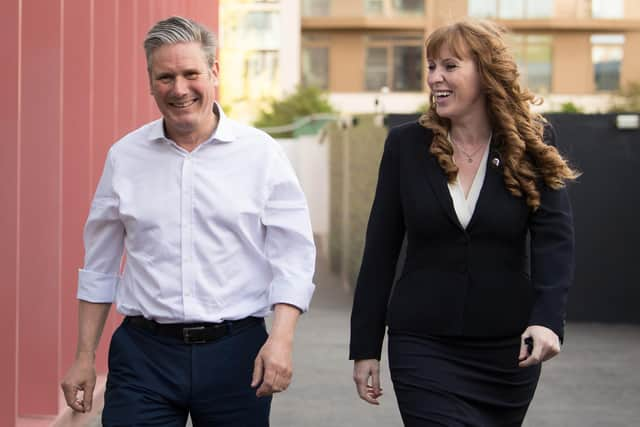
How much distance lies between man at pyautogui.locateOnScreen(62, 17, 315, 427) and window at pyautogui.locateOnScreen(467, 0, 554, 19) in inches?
1917

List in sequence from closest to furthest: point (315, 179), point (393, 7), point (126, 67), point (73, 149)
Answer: point (73, 149) → point (126, 67) → point (315, 179) → point (393, 7)

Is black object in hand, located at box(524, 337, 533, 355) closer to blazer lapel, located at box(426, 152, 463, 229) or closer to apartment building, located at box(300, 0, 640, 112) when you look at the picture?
blazer lapel, located at box(426, 152, 463, 229)

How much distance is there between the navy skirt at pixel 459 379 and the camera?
3.71m

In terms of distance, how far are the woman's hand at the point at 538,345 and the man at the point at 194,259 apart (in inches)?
25.3

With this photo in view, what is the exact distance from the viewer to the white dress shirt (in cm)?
359

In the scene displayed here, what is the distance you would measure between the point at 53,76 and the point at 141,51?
2.39 metres

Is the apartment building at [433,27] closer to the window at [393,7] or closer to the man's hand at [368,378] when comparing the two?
the window at [393,7]

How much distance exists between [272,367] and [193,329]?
27 cm

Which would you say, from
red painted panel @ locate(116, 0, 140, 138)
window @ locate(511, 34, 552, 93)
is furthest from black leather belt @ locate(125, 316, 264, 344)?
window @ locate(511, 34, 552, 93)

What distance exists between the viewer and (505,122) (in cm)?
385

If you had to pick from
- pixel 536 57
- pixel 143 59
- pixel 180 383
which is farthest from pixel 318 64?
pixel 180 383

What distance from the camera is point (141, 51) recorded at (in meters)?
8.84

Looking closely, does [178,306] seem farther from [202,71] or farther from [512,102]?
[512,102]

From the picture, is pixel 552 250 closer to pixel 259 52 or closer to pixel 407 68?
pixel 407 68
